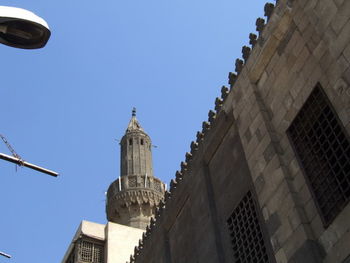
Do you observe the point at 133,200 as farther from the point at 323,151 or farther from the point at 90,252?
the point at 323,151

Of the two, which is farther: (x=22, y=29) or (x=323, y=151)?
(x=323, y=151)

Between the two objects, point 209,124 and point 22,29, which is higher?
point 209,124

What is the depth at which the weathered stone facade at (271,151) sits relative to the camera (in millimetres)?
7652

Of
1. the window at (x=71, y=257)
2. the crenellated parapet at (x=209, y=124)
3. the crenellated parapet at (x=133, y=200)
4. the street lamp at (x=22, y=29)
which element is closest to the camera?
the street lamp at (x=22, y=29)

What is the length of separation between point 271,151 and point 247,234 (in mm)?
1803

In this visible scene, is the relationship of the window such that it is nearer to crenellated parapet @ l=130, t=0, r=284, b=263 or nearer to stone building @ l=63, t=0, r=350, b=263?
crenellated parapet @ l=130, t=0, r=284, b=263

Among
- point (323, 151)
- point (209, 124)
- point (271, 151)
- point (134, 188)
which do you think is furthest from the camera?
point (134, 188)

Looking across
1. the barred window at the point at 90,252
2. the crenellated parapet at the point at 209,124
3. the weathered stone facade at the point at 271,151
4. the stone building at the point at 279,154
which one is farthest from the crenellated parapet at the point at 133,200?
the stone building at the point at 279,154

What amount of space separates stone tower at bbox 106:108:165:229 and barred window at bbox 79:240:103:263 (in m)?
6.51

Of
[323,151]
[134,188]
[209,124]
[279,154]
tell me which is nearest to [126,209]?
[134,188]

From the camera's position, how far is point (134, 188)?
28516 millimetres

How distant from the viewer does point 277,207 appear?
838 cm

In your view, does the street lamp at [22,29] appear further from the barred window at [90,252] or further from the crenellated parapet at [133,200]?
the crenellated parapet at [133,200]

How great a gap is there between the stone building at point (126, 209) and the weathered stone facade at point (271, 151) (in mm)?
7846
